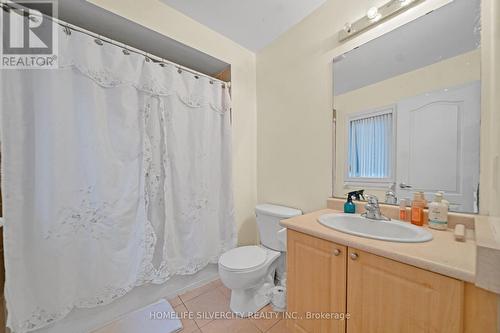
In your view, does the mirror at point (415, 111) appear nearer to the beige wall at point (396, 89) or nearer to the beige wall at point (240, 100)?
the beige wall at point (396, 89)

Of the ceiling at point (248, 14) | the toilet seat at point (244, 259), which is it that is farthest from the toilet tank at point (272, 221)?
the ceiling at point (248, 14)

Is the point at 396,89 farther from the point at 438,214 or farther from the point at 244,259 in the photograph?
the point at 244,259

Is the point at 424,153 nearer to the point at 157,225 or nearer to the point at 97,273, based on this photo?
the point at 157,225

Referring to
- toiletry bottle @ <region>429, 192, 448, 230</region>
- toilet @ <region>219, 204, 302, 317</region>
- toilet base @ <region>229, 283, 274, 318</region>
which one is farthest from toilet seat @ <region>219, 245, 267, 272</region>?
toiletry bottle @ <region>429, 192, 448, 230</region>

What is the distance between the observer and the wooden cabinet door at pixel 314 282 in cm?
88

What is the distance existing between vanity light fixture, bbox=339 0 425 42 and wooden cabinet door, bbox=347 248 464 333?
54.1 inches

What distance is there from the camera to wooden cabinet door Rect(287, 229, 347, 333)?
0.88 meters

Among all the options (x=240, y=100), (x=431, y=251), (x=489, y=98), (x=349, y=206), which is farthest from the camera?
(x=240, y=100)

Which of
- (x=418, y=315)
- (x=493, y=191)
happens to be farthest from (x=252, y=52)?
(x=418, y=315)

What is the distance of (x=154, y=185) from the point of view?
143 centimetres

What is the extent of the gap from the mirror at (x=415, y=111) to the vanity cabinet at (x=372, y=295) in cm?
55

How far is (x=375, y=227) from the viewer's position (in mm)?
1081

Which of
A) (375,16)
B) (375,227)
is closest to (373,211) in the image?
(375,227)

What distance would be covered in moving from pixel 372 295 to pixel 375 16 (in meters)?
1.55
